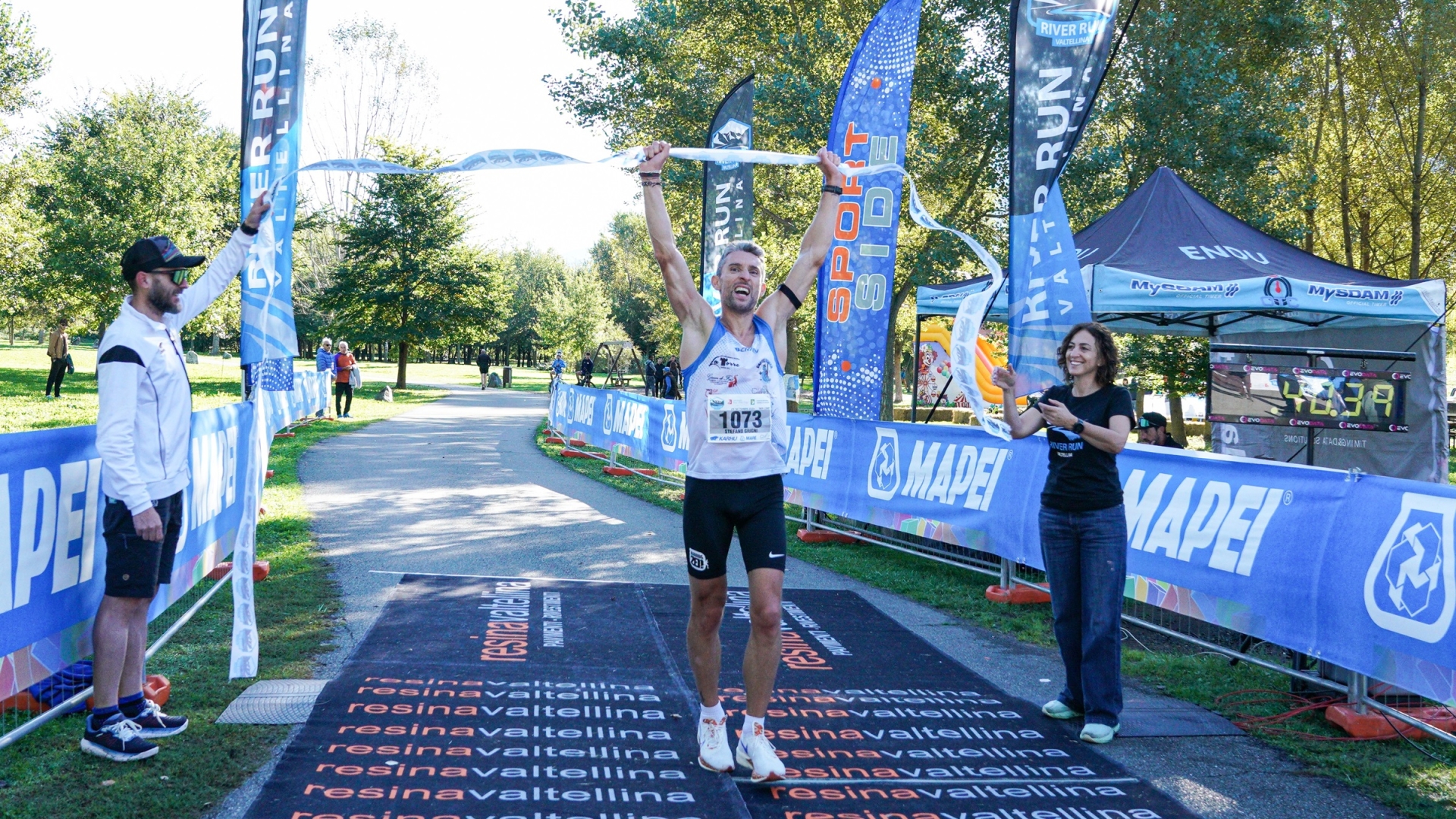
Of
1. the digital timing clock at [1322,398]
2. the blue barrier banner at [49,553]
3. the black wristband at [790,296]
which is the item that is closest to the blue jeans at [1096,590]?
the black wristband at [790,296]

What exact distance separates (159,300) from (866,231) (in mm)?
7807

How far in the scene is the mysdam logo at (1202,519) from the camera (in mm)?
5551

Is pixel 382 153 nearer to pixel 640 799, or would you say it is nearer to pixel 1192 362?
pixel 1192 362

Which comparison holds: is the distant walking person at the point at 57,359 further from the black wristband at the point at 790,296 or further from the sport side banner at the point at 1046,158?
the black wristband at the point at 790,296

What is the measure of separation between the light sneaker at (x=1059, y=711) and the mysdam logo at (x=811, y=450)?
213 inches

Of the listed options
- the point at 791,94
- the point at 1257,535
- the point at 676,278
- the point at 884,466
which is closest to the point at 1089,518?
the point at 1257,535

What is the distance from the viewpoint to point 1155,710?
5.40 meters

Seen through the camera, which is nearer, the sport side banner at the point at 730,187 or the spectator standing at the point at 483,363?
the sport side banner at the point at 730,187

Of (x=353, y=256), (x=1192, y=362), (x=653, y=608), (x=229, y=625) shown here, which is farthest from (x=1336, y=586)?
(x=353, y=256)

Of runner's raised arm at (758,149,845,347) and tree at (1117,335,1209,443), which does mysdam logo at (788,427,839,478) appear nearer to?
runner's raised arm at (758,149,845,347)

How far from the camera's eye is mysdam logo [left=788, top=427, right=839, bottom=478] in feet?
34.9

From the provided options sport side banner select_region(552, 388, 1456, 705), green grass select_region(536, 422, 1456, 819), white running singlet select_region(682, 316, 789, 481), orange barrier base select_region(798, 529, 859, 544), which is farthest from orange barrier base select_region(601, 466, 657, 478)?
white running singlet select_region(682, 316, 789, 481)

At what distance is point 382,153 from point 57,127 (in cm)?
1266

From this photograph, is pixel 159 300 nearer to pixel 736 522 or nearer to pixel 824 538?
pixel 736 522
